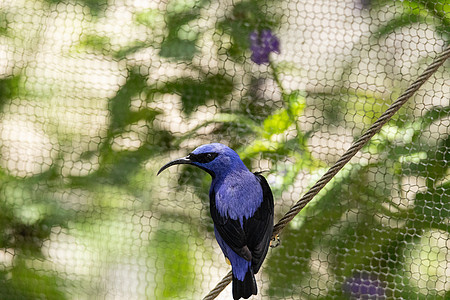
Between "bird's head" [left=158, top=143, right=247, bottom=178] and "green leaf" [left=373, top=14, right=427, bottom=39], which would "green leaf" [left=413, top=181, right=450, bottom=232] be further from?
"bird's head" [left=158, top=143, right=247, bottom=178]

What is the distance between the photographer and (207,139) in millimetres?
1584

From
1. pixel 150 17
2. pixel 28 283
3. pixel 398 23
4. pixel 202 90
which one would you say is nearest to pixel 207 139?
pixel 202 90

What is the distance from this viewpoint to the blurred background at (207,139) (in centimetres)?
Result: 148

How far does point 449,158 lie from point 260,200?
2.43 feet

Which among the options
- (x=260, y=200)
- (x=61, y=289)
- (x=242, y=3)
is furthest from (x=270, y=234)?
(x=61, y=289)

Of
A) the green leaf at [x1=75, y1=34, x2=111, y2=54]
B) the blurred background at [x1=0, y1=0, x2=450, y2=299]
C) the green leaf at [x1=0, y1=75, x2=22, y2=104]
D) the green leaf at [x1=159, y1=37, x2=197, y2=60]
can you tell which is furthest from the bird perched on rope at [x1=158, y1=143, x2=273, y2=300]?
the green leaf at [x1=0, y1=75, x2=22, y2=104]

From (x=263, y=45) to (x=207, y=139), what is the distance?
318 millimetres

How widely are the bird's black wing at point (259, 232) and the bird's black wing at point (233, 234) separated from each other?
1 cm

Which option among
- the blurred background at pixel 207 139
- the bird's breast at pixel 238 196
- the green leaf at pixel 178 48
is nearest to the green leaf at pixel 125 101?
the blurred background at pixel 207 139

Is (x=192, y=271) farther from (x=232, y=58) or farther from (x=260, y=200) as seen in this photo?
(x=260, y=200)

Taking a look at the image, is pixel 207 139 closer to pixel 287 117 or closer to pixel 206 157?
pixel 287 117

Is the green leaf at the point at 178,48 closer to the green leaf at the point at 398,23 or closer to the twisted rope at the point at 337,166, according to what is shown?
the green leaf at the point at 398,23

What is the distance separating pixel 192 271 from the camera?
1.59m

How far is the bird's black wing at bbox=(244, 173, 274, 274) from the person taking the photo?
0.87 metres
